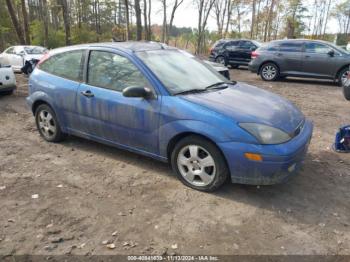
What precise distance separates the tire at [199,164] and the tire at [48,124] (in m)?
2.34

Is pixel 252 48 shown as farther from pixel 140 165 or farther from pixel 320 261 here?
pixel 320 261

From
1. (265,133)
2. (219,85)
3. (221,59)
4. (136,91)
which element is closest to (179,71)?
(219,85)

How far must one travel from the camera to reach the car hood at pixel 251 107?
3.65 m

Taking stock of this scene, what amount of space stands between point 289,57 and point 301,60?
464 mm

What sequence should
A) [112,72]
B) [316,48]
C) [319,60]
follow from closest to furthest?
[112,72]
[319,60]
[316,48]

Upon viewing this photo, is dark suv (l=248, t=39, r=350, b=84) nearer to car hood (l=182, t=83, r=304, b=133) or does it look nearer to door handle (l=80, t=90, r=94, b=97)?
car hood (l=182, t=83, r=304, b=133)

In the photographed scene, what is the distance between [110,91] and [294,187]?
262 centimetres

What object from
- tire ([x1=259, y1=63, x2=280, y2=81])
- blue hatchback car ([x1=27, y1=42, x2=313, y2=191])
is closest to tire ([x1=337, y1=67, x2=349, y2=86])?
tire ([x1=259, y1=63, x2=280, y2=81])

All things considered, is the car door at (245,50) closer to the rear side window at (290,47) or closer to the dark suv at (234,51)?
the dark suv at (234,51)

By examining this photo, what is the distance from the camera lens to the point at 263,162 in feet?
11.3

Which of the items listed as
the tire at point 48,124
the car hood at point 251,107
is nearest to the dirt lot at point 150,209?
the tire at point 48,124

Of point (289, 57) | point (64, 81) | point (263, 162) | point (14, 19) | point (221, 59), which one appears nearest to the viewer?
point (263, 162)

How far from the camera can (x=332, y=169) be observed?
459 cm

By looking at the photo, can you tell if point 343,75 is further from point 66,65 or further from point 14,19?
point 14,19
